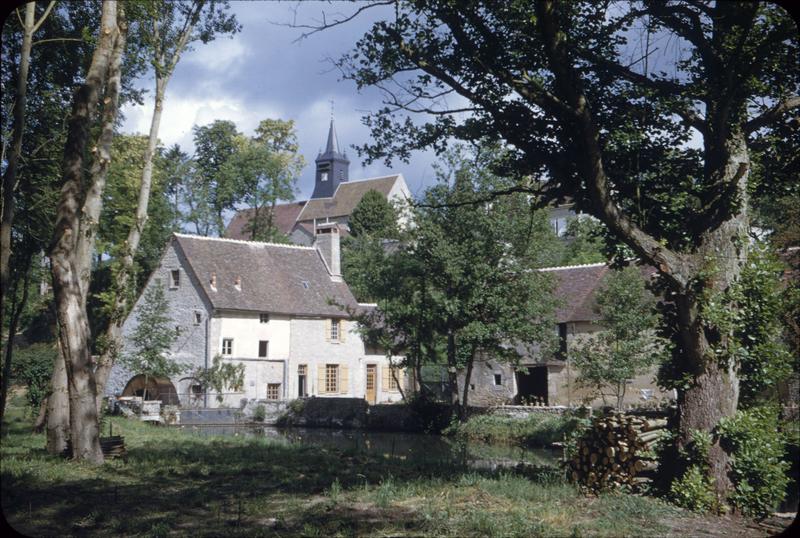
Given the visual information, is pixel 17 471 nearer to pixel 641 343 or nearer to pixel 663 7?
pixel 663 7

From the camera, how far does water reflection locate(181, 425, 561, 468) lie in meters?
18.1

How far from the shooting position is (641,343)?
25.5 m

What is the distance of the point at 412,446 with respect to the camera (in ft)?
75.8

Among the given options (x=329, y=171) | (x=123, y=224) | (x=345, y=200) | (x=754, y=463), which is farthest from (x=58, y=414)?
(x=329, y=171)

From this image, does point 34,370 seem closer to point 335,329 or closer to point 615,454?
point 335,329

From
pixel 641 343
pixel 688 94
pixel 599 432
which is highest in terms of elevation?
pixel 688 94

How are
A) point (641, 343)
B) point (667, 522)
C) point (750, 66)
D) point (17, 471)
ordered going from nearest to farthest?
point (667, 522), point (750, 66), point (17, 471), point (641, 343)

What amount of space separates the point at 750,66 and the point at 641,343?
1787 cm

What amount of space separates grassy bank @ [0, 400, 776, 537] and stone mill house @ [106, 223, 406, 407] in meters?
22.7

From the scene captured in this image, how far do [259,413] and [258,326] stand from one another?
6241 millimetres

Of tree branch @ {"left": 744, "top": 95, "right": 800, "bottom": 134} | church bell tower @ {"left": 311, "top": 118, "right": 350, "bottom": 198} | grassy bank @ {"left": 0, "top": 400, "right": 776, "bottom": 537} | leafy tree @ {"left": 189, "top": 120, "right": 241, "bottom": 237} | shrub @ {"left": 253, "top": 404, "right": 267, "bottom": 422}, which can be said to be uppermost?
church bell tower @ {"left": 311, "top": 118, "right": 350, "bottom": 198}

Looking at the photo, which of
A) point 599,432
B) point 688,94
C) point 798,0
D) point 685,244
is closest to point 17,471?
point 599,432

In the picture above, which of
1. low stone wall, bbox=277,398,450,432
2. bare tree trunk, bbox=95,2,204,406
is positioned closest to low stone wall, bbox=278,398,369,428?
low stone wall, bbox=277,398,450,432

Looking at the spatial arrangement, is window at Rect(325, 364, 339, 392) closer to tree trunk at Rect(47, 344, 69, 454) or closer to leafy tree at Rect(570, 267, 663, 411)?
leafy tree at Rect(570, 267, 663, 411)
